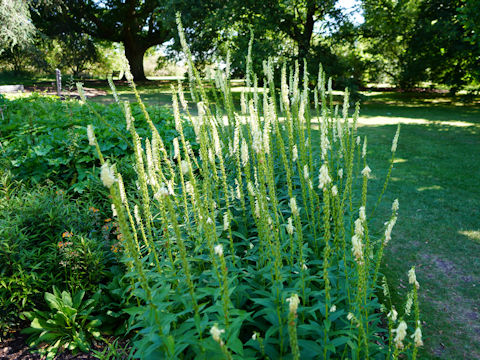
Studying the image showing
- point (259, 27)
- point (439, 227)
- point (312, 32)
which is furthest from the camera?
point (312, 32)

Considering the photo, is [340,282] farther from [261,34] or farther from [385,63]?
[385,63]

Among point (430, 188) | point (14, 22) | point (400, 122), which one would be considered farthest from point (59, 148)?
point (14, 22)

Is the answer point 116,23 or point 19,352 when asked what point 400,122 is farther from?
point 116,23

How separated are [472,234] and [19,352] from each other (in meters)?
5.99

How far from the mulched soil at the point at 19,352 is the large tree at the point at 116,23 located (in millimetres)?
26039

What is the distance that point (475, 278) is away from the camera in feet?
13.3

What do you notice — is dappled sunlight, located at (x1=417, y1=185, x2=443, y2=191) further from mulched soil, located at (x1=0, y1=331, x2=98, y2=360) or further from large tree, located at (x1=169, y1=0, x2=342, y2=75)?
large tree, located at (x1=169, y1=0, x2=342, y2=75)

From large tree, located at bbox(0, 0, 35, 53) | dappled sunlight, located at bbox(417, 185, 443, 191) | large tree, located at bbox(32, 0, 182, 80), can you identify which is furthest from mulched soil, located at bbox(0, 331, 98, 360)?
large tree, located at bbox(32, 0, 182, 80)

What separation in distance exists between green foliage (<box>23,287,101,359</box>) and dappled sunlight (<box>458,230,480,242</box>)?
204 inches

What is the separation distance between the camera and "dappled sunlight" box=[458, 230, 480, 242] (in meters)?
4.84

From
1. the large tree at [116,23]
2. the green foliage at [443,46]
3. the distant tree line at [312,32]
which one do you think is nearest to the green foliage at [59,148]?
the distant tree line at [312,32]

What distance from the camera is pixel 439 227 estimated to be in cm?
518

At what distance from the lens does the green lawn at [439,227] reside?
3.35m

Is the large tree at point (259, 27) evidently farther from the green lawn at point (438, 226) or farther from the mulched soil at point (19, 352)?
the mulched soil at point (19, 352)
